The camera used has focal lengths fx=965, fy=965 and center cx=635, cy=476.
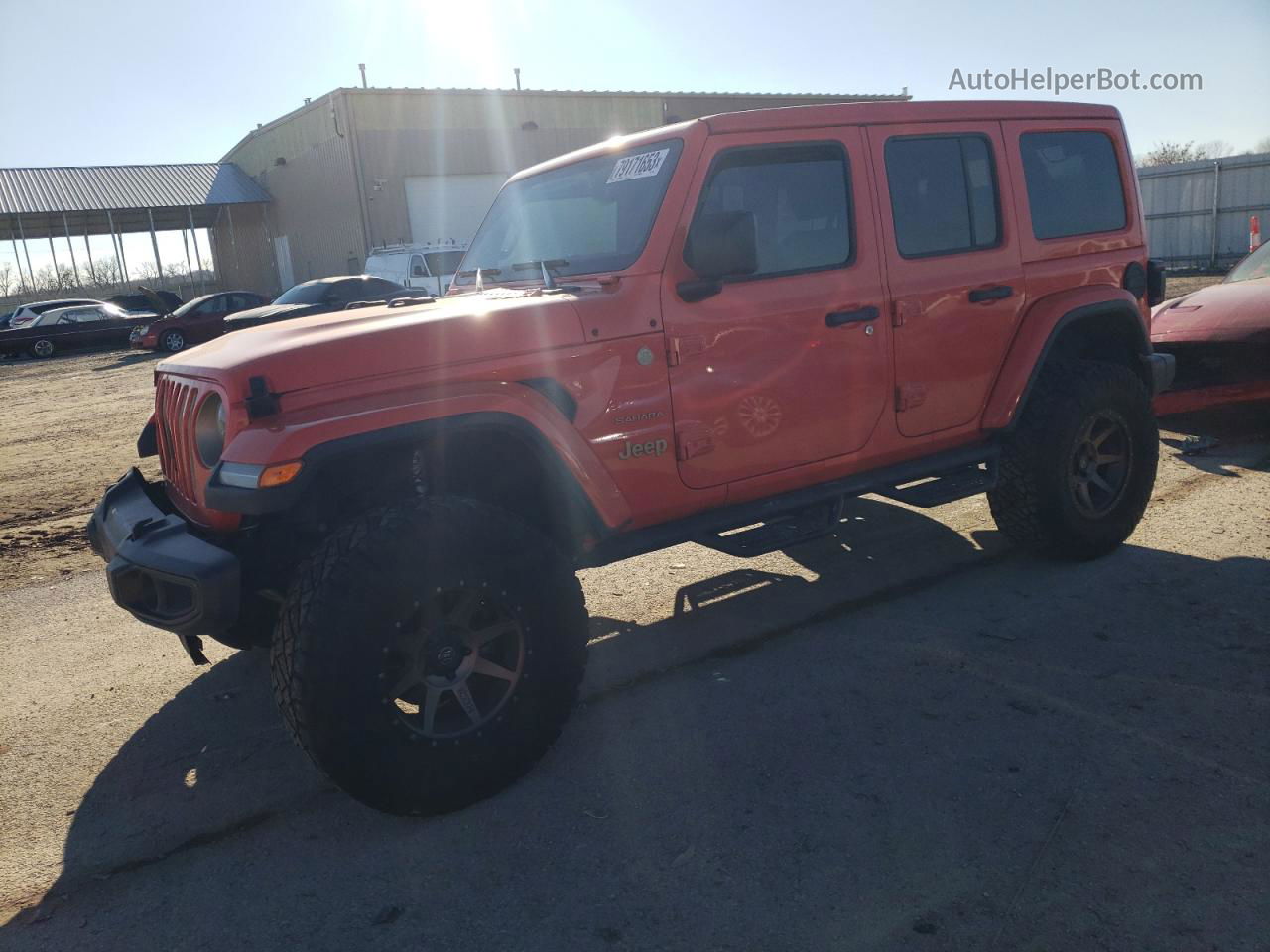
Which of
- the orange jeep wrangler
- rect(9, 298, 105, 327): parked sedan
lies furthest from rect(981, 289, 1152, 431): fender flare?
rect(9, 298, 105, 327): parked sedan

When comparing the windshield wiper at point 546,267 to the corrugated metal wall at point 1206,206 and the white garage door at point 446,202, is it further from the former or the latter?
the white garage door at point 446,202

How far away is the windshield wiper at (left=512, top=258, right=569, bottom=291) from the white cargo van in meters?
17.2

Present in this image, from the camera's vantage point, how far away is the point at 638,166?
369 centimetres

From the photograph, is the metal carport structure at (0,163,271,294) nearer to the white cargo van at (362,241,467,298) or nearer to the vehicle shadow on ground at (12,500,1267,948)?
the white cargo van at (362,241,467,298)

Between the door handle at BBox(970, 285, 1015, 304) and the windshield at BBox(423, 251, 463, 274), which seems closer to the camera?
the door handle at BBox(970, 285, 1015, 304)

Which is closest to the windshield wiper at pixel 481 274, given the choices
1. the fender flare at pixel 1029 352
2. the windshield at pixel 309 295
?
the fender flare at pixel 1029 352

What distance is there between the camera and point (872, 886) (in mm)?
2492

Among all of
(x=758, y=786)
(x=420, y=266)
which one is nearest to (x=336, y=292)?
(x=420, y=266)

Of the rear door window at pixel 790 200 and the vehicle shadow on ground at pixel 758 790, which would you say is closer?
the vehicle shadow on ground at pixel 758 790

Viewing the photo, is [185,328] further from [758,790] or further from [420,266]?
[758,790]

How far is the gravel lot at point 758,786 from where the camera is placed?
8.00 ft

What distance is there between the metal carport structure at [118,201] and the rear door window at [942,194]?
3575cm

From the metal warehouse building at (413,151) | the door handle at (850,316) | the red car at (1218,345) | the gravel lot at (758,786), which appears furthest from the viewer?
the metal warehouse building at (413,151)

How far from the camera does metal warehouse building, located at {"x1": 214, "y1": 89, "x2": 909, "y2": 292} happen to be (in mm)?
29750
